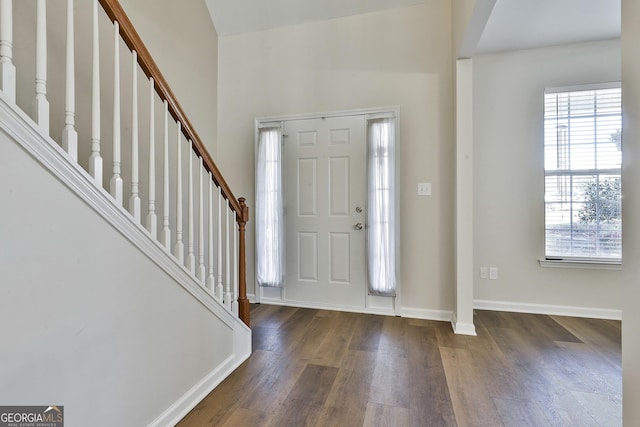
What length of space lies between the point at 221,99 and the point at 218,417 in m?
3.22

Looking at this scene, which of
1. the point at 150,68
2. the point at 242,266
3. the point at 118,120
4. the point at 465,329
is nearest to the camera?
the point at 118,120

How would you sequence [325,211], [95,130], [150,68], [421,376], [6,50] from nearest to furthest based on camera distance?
[6,50], [95,130], [150,68], [421,376], [325,211]

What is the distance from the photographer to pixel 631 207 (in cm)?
75

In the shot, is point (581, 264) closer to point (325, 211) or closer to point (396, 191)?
point (396, 191)

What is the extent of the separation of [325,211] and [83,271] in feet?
7.72

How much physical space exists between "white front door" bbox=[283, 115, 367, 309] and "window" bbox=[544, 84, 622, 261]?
194cm

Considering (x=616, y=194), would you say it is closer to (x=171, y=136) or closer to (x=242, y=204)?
(x=242, y=204)

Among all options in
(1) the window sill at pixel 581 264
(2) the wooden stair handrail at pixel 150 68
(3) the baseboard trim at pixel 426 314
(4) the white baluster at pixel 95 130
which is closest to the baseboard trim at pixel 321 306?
(3) the baseboard trim at pixel 426 314

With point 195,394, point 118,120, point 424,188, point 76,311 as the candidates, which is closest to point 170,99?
point 118,120

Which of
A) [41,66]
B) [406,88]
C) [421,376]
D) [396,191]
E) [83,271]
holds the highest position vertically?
[406,88]

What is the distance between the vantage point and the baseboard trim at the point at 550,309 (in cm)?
294

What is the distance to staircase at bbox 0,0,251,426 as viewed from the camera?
884mm

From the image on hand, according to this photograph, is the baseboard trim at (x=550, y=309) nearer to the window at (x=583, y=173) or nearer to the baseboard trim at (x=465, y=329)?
the window at (x=583, y=173)

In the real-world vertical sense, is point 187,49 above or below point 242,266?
above
